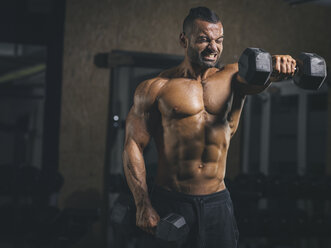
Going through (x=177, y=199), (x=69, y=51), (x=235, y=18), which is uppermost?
(x=235, y=18)

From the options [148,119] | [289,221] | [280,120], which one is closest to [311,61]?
[148,119]

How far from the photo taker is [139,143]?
1465 mm

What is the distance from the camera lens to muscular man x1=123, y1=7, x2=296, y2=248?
1394 mm

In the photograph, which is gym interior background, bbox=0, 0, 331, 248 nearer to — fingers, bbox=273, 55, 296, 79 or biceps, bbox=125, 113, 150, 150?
biceps, bbox=125, 113, 150, 150

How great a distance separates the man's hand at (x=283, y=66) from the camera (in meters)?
1.26

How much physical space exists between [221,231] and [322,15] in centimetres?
258

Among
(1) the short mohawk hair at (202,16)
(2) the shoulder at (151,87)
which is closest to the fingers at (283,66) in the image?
(1) the short mohawk hair at (202,16)

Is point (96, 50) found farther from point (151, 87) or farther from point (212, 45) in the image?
point (212, 45)

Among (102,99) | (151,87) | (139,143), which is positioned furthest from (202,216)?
(102,99)

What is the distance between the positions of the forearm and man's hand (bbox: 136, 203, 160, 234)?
0.05 ft

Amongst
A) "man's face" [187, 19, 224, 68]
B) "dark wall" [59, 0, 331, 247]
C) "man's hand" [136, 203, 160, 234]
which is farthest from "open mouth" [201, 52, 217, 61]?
"dark wall" [59, 0, 331, 247]

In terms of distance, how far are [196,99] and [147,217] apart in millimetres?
400

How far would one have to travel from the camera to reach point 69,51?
3.01 metres

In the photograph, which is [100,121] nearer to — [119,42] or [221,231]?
[119,42]
